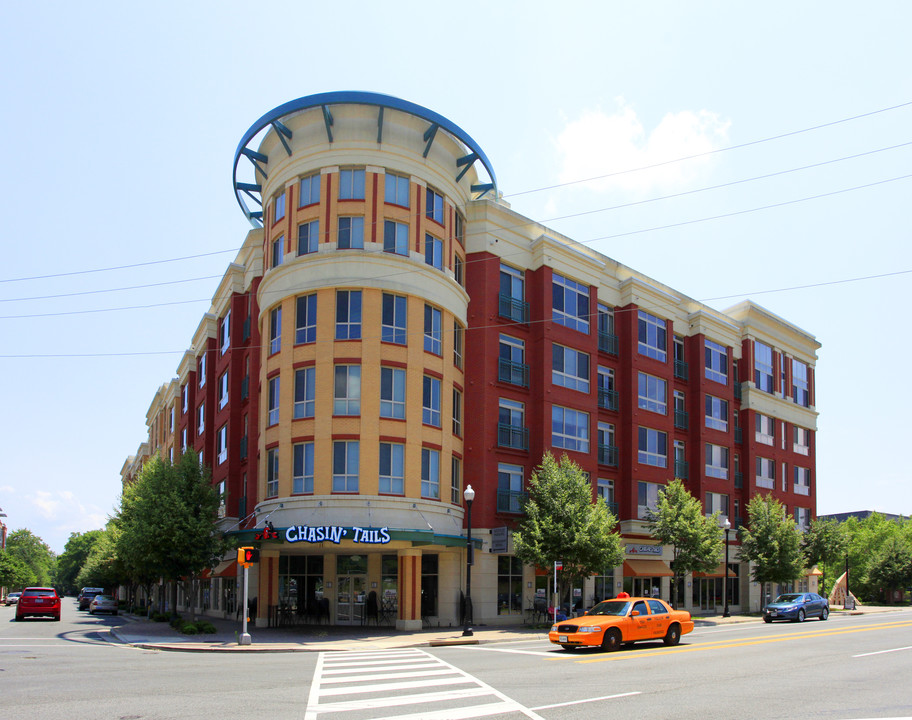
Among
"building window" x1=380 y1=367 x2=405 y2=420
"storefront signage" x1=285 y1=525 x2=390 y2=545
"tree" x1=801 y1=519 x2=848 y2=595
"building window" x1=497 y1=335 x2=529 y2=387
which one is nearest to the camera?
"storefront signage" x1=285 y1=525 x2=390 y2=545

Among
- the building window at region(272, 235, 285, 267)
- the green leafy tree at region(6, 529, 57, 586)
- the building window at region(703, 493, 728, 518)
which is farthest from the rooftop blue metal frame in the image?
the green leafy tree at region(6, 529, 57, 586)

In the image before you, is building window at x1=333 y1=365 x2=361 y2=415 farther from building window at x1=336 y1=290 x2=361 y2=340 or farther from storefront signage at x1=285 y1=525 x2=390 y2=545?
storefront signage at x1=285 y1=525 x2=390 y2=545

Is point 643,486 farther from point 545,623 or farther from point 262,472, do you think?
point 262,472

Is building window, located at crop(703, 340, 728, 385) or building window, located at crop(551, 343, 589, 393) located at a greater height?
building window, located at crop(703, 340, 728, 385)

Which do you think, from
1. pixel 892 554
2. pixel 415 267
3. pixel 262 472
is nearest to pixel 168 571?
pixel 262 472

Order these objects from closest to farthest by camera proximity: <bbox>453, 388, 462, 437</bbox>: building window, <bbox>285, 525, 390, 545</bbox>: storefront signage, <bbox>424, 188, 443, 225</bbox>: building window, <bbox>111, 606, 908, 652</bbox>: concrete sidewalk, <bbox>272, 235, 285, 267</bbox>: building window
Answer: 1. <bbox>111, 606, 908, 652</bbox>: concrete sidewalk
2. <bbox>285, 525, 390, 545</bbox>: storefront signage
3. <bbox>424, 188, 443, 225</bbox>: building window
4. <bbox>272, 235, 285, 267</bbox>: building window
5. <bbox>453, 388, 462, 437</bbox>: building window

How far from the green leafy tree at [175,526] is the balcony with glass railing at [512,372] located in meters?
14.0

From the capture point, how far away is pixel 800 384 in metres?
62.8

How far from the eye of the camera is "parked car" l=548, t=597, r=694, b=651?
22266 mm

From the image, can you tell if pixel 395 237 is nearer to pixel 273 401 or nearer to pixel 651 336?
pixel 273 401

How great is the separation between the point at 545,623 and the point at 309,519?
39.0ft

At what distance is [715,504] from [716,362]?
8.91m

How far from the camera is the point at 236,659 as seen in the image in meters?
22.2

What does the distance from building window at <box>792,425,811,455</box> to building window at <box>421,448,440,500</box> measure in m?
36.9
